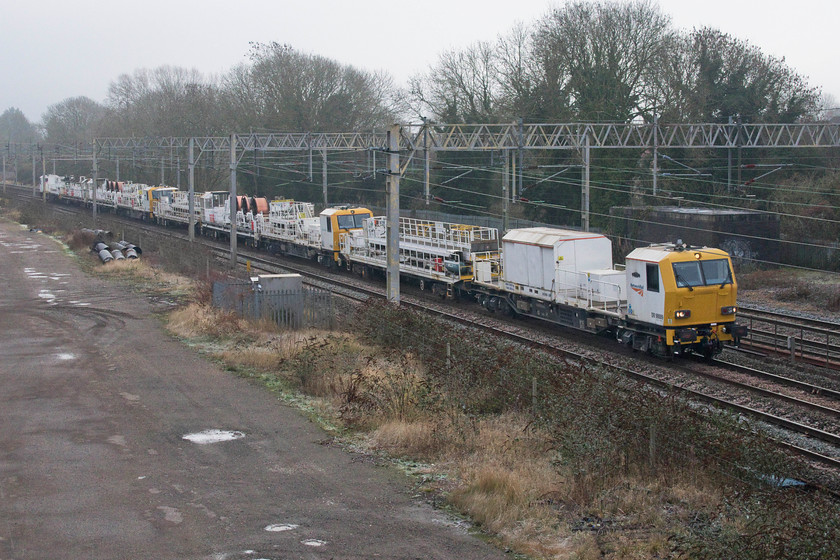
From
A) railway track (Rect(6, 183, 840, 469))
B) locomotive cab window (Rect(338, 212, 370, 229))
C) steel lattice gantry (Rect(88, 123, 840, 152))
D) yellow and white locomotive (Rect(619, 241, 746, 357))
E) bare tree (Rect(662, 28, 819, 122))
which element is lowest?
railway track (Rect(6, 183, 840, 469))

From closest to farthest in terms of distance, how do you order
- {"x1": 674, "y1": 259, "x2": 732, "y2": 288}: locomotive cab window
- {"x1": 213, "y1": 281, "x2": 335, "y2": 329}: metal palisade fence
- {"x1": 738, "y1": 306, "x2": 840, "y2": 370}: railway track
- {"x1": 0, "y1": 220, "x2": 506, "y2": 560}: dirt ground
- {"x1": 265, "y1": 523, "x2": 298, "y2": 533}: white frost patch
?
{"x1": 0, "y1": 220, "x2": 506, "y2": 560}: dirt ground, {"x1": 265, "y1": 523, "x2": 298, "y2": 533}: white frost patch, {"x1": 674, "y1": 259, "x2": 732, "y2": 288}: locomotive cab window, {"x1": 738, "y1": 306, "x2": 840, "y2": 370}: railway track, {"x1": 213, "y1": 281, "x2": 335, "y2": 329}: metal palisade fence

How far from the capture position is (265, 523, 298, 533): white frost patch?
884cm

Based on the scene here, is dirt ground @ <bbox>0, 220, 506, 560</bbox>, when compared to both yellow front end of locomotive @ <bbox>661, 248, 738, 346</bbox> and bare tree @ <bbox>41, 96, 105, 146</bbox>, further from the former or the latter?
bare tree @ <bbox>41, 96, 105, 146</bbox>

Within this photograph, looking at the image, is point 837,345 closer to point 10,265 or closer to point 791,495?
point 791,495

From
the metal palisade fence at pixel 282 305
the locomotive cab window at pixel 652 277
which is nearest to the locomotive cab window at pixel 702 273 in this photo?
the locomotive cab window at pixel 652 277

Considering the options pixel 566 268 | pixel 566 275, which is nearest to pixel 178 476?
pixel 566 275

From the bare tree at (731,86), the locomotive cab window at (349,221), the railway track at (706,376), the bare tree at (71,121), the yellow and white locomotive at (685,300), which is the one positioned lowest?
the railway track at (706,376)

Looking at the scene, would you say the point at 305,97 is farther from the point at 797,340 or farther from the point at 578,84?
the point at 797,340

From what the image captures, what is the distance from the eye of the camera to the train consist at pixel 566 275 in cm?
1922

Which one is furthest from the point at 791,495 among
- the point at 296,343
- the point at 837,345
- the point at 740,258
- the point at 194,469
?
the point at 740,258

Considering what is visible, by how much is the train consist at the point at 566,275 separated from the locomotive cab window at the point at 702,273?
24 mm

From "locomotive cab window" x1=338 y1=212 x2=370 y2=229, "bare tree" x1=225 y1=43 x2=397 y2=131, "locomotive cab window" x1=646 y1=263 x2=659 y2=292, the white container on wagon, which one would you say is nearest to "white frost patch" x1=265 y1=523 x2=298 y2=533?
"locomotive cab window" x1=646 y1=263 x2=659 y2=292

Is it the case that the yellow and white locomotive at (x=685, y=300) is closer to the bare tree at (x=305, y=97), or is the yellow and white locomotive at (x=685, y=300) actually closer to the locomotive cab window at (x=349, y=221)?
the locomotive cab window at (x=349, y=221)

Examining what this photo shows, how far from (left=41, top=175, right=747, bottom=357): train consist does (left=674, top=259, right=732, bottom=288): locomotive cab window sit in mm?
24
